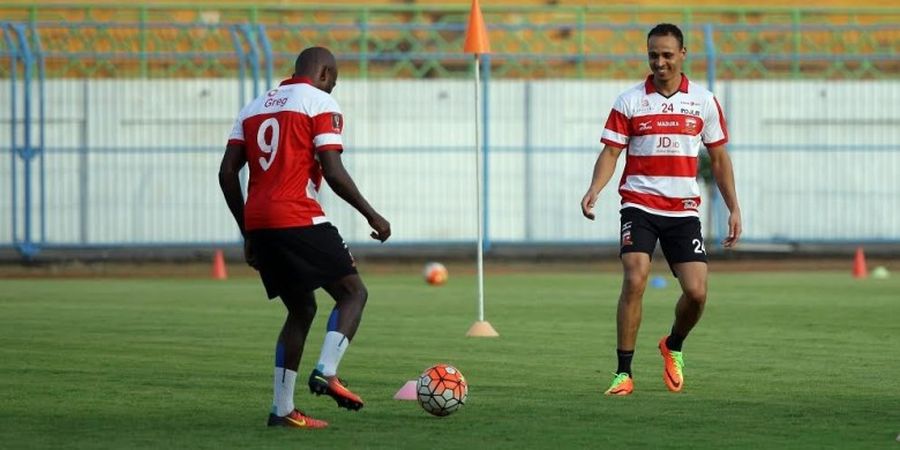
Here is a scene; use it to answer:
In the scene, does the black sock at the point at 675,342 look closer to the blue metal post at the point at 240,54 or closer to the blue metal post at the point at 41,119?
the blue metal post at the point at 240,54

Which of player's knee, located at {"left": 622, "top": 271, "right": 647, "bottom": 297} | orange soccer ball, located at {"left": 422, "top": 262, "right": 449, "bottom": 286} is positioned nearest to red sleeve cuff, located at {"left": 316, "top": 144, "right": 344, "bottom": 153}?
player's knee, located at {"left": 622, "top": 271, "right": 647, "bottom": 297}

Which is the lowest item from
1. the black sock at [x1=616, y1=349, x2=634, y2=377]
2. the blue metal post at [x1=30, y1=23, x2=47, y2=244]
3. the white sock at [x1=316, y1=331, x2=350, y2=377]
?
the black sock at [x1=616, y1=349, x2=634, y2=377]

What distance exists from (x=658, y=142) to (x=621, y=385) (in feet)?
4.83

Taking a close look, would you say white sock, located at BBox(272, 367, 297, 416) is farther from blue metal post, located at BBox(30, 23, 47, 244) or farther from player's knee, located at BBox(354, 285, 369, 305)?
blue metal post, located at BBox(30, 23, 47, 244)

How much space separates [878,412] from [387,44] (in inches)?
921

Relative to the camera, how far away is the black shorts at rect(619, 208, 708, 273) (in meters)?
10.8

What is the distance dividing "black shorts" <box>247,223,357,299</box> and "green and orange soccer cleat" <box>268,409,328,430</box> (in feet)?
2.05

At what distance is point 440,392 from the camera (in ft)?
30.3

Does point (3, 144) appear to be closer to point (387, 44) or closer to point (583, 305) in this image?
point (387, 44)

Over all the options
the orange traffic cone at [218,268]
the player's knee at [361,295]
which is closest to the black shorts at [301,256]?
the player's knee at [361,295]

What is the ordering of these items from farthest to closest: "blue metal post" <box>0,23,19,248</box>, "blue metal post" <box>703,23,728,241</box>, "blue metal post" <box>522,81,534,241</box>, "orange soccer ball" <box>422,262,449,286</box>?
1. "blue metal post" <box>522,81,534,241</box>
2. "blue metal post" <box>703,23,728,241</box>
3. "blue metal post" <box>0,23,19,248</box>
4. "orange soccer ball" <box>422,262,449,286</box>

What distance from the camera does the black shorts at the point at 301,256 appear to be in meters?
8.91

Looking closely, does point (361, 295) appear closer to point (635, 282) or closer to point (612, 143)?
point (635, 282)

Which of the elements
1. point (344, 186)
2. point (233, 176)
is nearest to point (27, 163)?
point (233, 176)
